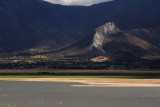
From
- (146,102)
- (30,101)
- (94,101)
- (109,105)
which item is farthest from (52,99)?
(146,102)

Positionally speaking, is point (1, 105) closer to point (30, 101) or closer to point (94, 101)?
point (30, 101)

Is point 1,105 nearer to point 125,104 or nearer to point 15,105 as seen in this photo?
point 15,105

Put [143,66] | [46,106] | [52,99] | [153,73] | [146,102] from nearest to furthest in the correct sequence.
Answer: [46,106] → [146,102] → [52,99] → [153,73] → [143,66]

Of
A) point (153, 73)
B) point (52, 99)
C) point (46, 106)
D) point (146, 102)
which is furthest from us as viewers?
point (153, 73)

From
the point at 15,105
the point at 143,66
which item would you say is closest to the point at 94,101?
the point at 15,105

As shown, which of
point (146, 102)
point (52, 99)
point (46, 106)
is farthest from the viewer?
point (52, 99)

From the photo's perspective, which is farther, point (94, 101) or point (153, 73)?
point (153, 73)

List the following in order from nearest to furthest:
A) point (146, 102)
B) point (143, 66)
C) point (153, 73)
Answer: point (146, 102) < point (153, 73) < point (143, 66)

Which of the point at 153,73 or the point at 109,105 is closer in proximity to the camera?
the point at 109,105

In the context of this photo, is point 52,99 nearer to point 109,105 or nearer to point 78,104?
point 78,104
